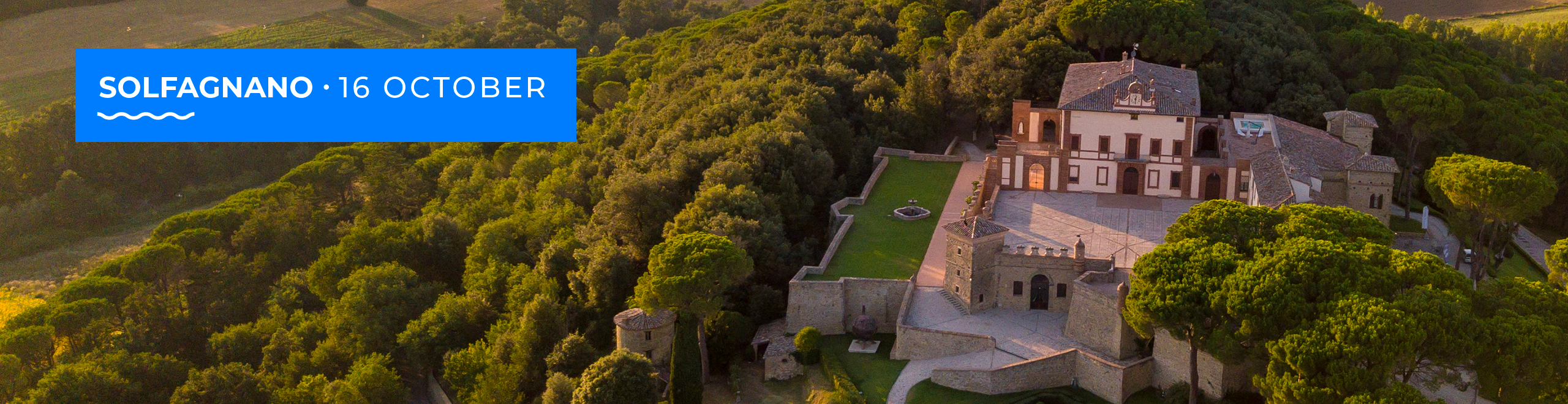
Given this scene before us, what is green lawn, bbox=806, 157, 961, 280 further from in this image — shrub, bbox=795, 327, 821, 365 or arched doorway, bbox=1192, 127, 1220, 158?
arched doorway, bbox=1192, 127, 1220, 158

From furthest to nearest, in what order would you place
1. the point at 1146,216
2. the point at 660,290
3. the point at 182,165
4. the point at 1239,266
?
the point at 182,165, the point at 1146,216, the point at 660,290, the point at 1239,266

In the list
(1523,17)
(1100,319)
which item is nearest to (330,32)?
(1100,319)

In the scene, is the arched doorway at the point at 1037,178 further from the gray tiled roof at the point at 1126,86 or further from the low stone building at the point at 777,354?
the low stone building at the point at 777,354

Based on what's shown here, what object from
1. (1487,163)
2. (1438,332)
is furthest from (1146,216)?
(1438,332)

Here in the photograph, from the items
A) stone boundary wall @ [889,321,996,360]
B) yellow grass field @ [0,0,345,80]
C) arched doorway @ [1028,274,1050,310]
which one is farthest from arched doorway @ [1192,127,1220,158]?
yellow grass field @ [0,0,345,80]

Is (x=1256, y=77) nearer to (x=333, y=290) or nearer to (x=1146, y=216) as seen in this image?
(x=1146, y=216)

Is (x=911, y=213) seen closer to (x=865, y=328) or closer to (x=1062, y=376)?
(x=865, y=328)

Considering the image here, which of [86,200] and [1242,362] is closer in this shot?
[1242,362]
